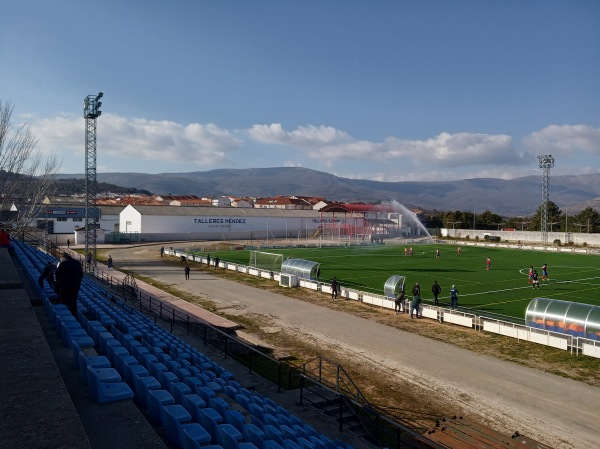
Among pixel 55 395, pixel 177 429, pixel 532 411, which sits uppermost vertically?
pixel 55 395

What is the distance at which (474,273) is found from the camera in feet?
144

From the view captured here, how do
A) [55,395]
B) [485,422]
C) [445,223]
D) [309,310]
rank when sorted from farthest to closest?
[445,223]
[309,310]
[485,422]
[55,395]

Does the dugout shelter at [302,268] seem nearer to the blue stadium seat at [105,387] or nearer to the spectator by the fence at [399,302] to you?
the spectator by the fence at [399,302]

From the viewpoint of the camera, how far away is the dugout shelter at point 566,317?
63.3ft

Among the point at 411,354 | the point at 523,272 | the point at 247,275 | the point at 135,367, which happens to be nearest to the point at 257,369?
the point at 411,354

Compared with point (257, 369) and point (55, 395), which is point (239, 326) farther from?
point (55, 395)

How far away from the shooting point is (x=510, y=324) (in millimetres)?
22047

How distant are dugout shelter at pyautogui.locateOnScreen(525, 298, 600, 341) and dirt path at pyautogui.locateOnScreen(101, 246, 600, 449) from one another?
163 centimetres

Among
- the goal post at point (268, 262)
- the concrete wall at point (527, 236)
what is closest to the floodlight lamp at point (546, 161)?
the concrete wall at point (527, 236)

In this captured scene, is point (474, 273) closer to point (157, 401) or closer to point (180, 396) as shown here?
point (180, 396)

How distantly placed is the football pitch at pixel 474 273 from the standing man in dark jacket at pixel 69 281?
2287 centimetres

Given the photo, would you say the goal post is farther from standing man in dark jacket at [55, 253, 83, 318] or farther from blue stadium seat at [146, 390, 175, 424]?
blue stadium seat at [146, 390, 175, 424]

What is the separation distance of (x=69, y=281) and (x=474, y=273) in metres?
39.2

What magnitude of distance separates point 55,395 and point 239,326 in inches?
683
